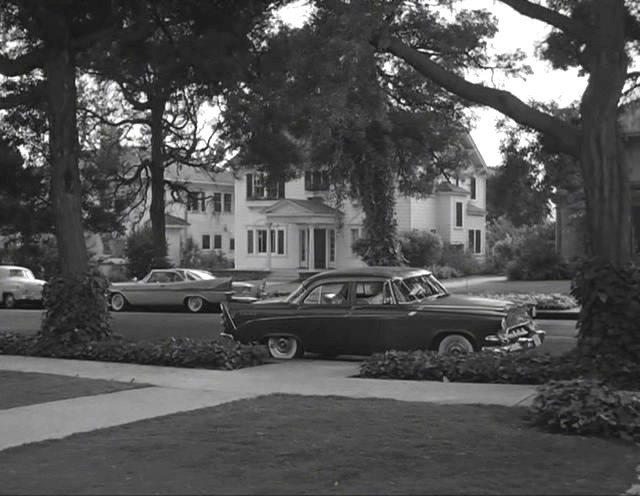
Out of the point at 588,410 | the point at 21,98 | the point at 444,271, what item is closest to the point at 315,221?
the point at 444,271

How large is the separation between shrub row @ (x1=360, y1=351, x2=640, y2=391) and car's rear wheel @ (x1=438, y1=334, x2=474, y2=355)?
27.9 inches

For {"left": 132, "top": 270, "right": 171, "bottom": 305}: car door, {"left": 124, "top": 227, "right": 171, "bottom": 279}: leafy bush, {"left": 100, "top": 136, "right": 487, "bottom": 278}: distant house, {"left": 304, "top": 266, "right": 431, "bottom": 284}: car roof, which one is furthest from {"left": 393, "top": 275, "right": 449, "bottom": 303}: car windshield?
{"left": 100, "top": 136, "right": 487, "bottom": 278}: distant house

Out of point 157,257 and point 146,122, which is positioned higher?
point 146,122

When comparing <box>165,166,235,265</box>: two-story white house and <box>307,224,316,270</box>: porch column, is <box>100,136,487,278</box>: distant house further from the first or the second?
<box>165,166,235,265</box>: two-story white house

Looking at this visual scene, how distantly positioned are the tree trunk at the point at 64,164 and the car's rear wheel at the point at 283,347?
4.00 metres

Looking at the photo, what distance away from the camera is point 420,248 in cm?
4588

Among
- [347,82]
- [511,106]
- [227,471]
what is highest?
[347,82]

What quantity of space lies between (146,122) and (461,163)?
1186 centimetres

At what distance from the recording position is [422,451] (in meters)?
7.58

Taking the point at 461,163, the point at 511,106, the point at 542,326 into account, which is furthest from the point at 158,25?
the point at 461,163

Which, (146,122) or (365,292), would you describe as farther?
(146,122)

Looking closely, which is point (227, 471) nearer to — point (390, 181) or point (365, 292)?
point (365, 292)

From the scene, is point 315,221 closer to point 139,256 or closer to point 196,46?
point 139,256

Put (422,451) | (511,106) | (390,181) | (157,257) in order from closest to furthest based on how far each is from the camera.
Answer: (422,451)
(511,106)
(390,181)
(157,257)
